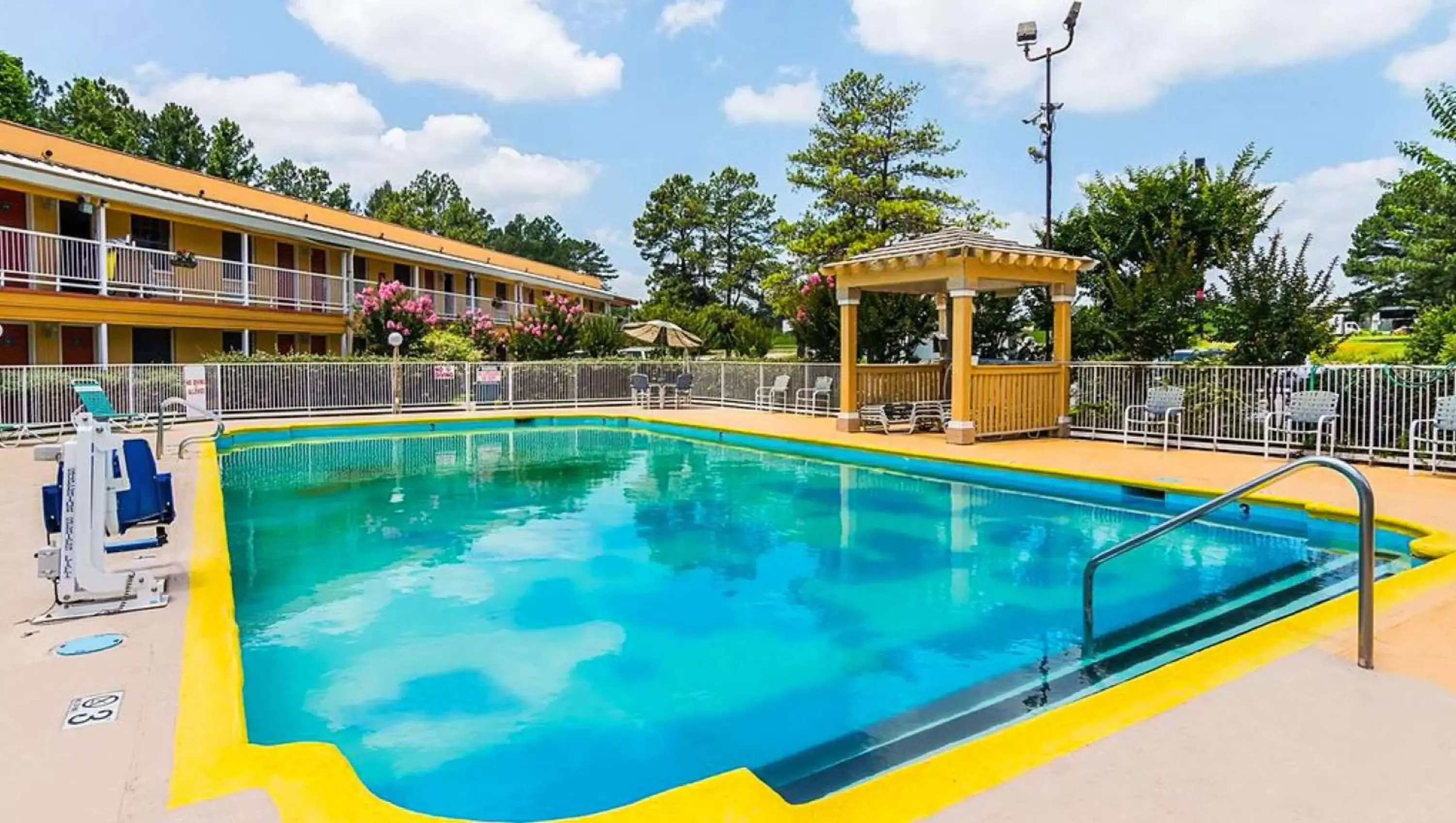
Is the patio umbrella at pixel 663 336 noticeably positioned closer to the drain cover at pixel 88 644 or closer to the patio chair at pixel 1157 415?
the patio chair at pixel 1157 415

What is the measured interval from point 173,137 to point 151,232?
26875 millimetres

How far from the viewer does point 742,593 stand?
257 inches

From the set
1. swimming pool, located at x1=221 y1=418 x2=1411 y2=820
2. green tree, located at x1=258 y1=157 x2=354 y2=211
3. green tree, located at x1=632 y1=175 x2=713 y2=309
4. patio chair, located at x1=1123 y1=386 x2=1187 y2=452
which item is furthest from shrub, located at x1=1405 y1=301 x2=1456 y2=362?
green tree, located at x1=258 y1=157 x2=354 y2=211

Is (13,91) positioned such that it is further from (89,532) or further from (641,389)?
(89,532)

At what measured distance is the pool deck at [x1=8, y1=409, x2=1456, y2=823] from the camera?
2.55 meters

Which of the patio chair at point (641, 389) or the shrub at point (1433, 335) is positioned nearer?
the shrub at point (1433, 335)

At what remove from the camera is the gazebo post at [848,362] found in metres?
15.4

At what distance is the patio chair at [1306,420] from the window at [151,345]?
22473 mm

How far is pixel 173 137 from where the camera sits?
40.4 m

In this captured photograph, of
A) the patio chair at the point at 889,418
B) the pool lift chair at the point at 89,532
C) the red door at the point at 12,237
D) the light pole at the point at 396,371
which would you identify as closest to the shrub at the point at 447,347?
the light pole at the point at 396,371

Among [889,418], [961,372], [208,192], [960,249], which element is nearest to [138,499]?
[960,249]

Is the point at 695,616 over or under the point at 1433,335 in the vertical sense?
under

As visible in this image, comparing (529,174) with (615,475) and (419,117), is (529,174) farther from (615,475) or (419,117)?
(615,475)

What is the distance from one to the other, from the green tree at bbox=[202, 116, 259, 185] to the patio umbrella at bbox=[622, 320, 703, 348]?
984 inches
